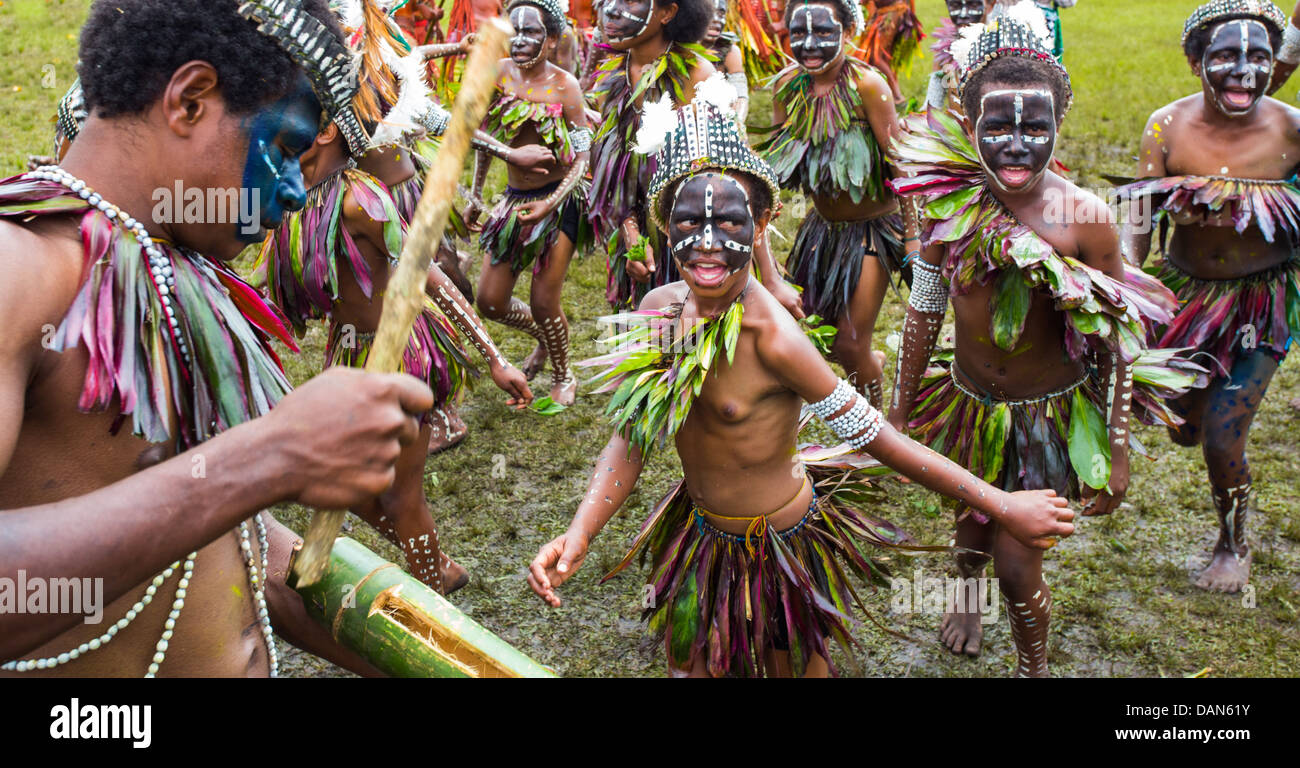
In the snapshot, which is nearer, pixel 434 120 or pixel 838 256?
pixel 434 120

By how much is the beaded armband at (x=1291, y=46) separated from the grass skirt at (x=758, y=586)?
3151mm

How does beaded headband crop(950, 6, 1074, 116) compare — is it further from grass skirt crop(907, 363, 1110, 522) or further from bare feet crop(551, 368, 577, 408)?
bare feet crop(551, 368, 577, 408)

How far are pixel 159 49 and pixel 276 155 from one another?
0.25 metres

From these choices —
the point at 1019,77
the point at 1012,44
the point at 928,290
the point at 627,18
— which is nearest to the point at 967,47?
the point at 1012,44

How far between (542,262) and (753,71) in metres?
4.63

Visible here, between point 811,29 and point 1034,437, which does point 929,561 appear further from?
point 811,29

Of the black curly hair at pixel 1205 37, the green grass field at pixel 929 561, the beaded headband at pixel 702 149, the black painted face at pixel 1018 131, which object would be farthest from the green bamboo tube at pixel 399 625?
the black curly hair at pixel 1205 37

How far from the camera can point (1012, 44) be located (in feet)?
11.8

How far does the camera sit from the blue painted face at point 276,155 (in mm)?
1817

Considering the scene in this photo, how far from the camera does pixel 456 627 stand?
6.61 feet

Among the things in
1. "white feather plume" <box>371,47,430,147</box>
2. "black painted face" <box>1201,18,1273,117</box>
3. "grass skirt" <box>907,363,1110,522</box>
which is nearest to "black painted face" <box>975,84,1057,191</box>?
"grass skirt" <box>907,363,1110,522</box>

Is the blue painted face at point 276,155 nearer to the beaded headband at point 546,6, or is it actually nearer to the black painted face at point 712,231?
the black painted face at point 712,231

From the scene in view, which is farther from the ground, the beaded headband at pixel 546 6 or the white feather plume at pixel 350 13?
the beaded headband at pixel 546 6

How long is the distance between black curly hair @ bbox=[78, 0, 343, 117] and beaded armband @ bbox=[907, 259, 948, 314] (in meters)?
2.82
